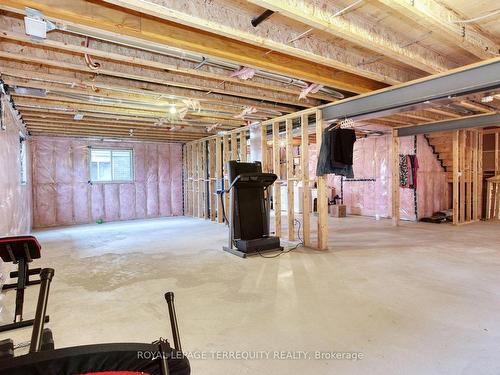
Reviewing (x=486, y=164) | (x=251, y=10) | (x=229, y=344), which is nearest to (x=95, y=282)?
(x=229, y=344)

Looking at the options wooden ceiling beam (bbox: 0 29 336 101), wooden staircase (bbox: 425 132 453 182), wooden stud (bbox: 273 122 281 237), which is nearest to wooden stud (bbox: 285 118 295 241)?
wooden stud (bbox: 273 122 281 237)

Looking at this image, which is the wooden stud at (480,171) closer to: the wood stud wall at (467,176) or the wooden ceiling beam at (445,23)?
the wood stud wall at (467,176)

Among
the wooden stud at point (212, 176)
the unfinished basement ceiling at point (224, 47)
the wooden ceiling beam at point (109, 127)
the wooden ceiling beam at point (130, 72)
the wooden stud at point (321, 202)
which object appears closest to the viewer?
the unfinished basement ceiling at point (224, 47)

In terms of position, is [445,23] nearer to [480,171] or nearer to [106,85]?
[106,85]

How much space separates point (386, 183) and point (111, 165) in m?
7.78

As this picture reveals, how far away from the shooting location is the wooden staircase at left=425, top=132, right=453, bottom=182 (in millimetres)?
7695

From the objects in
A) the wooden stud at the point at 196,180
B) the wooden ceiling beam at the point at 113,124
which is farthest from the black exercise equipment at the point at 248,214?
the wooden stud at the point at 196,180

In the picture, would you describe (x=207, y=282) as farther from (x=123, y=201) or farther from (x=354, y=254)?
(x=123, y=201)

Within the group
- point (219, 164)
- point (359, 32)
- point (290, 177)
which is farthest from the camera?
point (219, 164)

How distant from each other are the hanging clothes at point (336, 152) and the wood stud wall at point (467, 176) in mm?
3951

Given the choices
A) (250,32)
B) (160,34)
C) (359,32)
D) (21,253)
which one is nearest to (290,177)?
(359,32)

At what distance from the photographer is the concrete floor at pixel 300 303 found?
1947 mm

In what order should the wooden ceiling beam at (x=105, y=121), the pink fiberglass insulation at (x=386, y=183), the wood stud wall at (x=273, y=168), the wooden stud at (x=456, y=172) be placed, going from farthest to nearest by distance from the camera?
the pink fiberglass insulation at (x=386, y=183) → the wooden stud at (x=456, y=172) → the wooden ceiling beam at (x=105, y=121) → the wood stud wall at (x=273, y=168)

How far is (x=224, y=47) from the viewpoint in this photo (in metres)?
2.77
